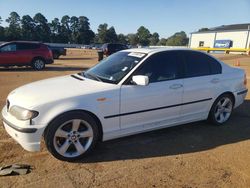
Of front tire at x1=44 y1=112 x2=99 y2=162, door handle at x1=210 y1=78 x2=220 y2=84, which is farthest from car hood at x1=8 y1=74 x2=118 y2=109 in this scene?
door handle at x1=210 y1=78 x2=220 y2=84

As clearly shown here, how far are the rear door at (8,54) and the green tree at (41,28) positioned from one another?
3725 inches

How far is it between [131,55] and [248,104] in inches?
171

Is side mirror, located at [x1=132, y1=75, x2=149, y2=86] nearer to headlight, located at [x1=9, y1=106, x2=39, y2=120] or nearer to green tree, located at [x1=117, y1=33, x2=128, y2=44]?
headlight, located at [x1=9, y1=106, x2=39, y2=120]

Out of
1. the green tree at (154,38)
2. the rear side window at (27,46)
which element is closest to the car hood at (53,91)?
the rear side window at (27,46)

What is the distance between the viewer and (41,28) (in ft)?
371

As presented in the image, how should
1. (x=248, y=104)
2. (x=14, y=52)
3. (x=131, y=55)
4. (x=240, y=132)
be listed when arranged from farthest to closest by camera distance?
(x=14, y=52) < (x=248, y=104) < (x=240, y=132) < (x=131, y=55)

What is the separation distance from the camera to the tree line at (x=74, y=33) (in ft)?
358

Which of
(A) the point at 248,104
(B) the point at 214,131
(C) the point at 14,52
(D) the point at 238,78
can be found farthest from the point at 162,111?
(C) the point at 14,52

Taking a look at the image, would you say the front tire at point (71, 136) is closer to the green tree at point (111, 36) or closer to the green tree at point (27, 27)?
the green tree at point (27, 27)

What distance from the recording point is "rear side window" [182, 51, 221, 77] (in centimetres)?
520

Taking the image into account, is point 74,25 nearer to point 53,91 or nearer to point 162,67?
point 162,67

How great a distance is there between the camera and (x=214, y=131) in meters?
5.43

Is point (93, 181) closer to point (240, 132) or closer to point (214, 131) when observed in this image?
point (214, 131)

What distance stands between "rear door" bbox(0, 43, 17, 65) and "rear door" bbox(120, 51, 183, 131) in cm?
1251
